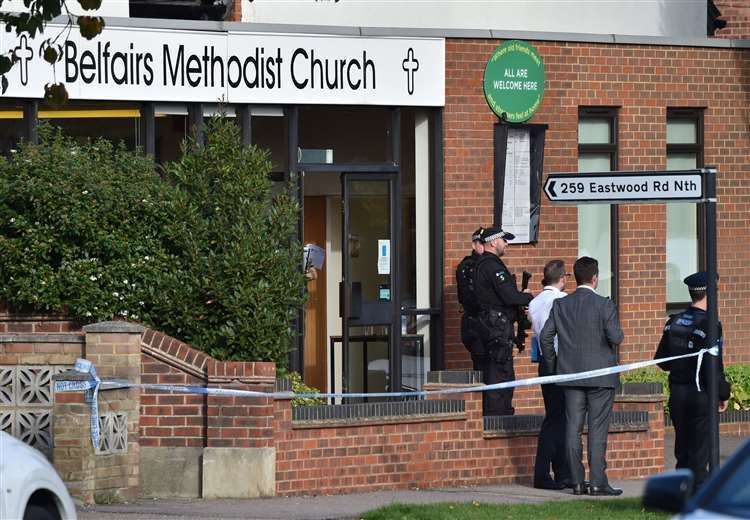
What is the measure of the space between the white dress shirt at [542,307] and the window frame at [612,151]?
4.14 meters

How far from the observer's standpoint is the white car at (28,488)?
Result: 295 inches

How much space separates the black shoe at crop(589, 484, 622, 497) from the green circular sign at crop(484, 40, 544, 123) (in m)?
5.26

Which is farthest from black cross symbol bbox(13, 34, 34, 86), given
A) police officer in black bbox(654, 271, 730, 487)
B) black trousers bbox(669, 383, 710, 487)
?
black trousers bbox(669, 383, 710, 487)

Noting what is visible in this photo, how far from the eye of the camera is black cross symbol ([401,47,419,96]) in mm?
15531

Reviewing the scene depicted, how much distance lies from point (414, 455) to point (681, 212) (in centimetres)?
615

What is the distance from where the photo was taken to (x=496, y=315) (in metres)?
13.8

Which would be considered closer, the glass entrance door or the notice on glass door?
the glass entrance door

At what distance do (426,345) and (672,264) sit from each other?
3186mm

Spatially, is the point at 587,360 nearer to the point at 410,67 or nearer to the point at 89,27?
the point at 89,27

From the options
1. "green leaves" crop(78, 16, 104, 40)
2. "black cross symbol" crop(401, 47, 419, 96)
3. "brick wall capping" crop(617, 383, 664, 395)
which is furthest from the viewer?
"black cross symbol" crop(401, 47, 419, 96)

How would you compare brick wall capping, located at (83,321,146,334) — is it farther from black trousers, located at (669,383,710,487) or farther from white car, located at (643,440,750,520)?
white car, located at (643,440,750,520)

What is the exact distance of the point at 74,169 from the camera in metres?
12.2

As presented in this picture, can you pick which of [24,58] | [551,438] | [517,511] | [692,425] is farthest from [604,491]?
[24,58]

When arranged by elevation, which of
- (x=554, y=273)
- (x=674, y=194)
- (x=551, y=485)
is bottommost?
(x=551, y=485)
